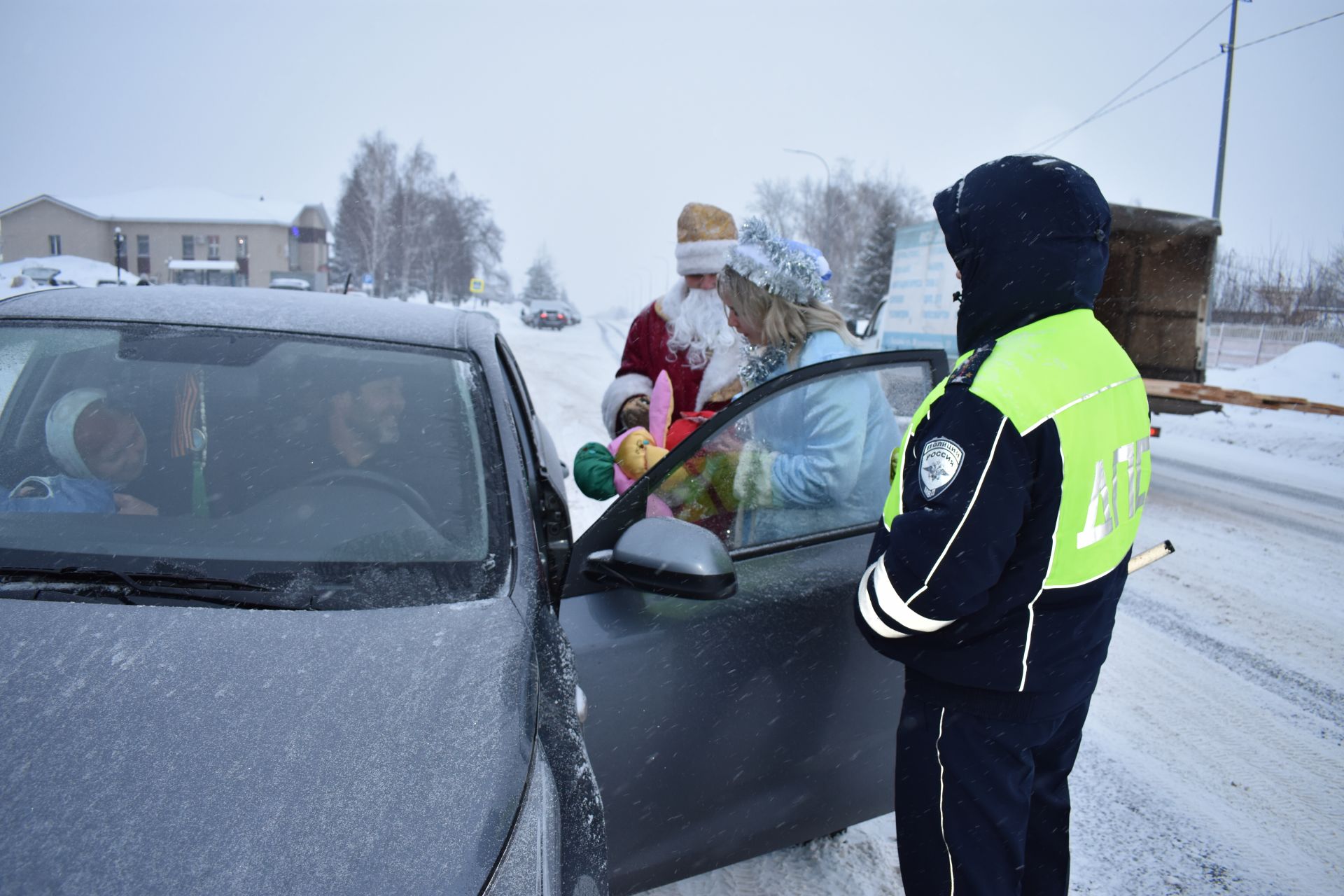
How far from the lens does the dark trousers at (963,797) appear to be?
5.34 ft

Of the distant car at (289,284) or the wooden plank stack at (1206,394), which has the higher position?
the distant car at (289,284)

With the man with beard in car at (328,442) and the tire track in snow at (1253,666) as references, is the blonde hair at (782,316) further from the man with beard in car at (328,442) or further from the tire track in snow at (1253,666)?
the tire track in snow at (1253,666)

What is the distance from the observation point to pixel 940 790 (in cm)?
167

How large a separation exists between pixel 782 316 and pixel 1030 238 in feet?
3.28

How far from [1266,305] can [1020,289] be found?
3438 centimetres

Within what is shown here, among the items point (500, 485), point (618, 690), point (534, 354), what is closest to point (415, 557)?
point (500, 485)

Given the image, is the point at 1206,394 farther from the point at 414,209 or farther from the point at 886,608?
the point at 414,209

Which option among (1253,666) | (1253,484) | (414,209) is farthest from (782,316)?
(414,209)

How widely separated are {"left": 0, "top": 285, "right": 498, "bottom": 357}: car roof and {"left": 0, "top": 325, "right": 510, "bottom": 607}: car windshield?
4 cm

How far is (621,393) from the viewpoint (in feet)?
12.3

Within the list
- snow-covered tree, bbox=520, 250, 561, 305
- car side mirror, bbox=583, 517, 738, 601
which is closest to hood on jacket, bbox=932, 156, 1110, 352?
car side mirror, bbox=583, 517, 738, 601

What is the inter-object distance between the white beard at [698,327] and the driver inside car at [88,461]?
216 centimetres

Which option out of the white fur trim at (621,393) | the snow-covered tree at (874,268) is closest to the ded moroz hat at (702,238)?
the white fur trim at (621,393)

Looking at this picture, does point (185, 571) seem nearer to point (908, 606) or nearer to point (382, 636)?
point (382, 636)
